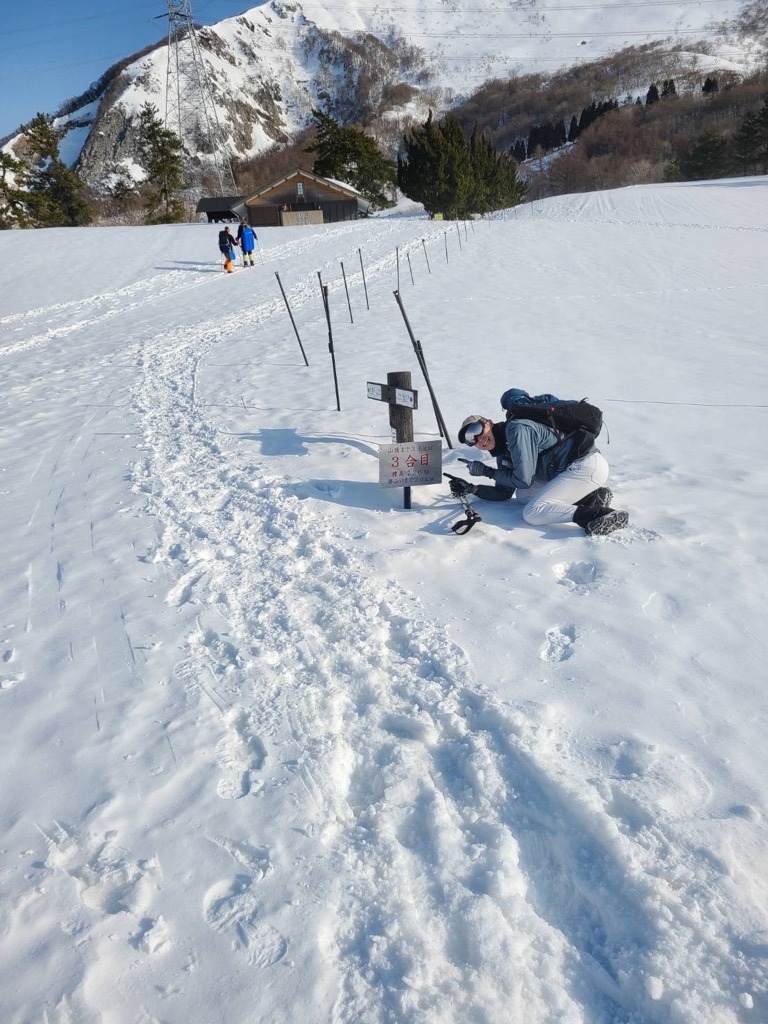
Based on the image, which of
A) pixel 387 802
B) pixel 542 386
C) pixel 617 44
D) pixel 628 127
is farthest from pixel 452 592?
pixel 617 44

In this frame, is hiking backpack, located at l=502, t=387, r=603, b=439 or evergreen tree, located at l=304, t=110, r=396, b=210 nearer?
hiking backpack, located at l=502, t=387, r=603, b=439

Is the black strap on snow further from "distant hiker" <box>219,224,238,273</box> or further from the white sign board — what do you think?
"distant hiker" <box>219,224,238,273</box>

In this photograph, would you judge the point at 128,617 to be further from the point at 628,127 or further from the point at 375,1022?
the point at 628,127

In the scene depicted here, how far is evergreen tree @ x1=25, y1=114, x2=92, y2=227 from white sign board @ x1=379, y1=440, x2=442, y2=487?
1836 inches

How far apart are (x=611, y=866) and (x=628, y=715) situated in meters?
0.84

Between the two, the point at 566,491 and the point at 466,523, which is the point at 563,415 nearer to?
the point at 566,491

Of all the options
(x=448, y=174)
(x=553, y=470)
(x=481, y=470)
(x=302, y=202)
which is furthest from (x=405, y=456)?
(x=302, y=202)

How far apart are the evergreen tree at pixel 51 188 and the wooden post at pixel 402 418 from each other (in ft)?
151

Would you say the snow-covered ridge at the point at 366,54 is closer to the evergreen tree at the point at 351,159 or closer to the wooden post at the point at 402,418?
→ the evergreen tree at the point at 351,159

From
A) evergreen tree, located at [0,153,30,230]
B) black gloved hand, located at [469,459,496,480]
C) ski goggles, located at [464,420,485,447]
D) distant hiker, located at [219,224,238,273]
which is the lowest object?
black gloved hand, located at [469,459,496,480]

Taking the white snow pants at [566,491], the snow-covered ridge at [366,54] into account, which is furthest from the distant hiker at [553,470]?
the snow-covered ridge at [366,54]

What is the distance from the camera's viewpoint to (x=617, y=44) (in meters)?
160

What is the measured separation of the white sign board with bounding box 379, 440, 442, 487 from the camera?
16.0 feet

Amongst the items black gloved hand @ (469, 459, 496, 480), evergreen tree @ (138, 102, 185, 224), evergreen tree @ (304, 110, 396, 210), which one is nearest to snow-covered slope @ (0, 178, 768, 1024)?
black gloved hand @ (469, 459, 496, 480)
